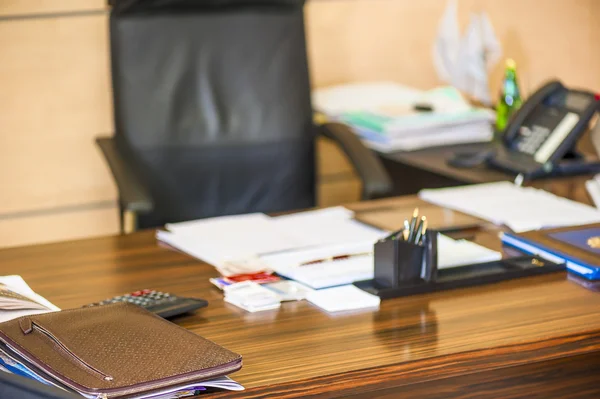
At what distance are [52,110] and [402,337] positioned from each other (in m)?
1.89

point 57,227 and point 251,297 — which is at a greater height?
point 251,297

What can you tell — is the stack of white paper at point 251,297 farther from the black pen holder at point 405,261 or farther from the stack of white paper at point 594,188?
the stack of white paper at point 594,188

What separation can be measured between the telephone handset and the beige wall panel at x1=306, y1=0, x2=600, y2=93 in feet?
2.74

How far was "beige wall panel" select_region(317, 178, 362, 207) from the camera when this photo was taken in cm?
339

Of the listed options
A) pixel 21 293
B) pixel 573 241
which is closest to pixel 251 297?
pixel 21 293

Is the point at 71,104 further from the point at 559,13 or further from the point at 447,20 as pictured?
A: the point at 559,13

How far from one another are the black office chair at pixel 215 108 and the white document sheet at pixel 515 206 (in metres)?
0.41

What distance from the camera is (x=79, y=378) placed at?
112 cm

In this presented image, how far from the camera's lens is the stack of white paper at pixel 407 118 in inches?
107

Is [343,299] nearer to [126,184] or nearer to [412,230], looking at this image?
[412,230]

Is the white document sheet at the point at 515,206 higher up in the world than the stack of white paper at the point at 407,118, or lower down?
lower down

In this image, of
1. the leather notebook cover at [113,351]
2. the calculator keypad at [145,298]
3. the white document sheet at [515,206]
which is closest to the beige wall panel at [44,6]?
the white document sheet at [515,206]

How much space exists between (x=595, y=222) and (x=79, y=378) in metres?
1.14

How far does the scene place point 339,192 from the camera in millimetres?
3418
